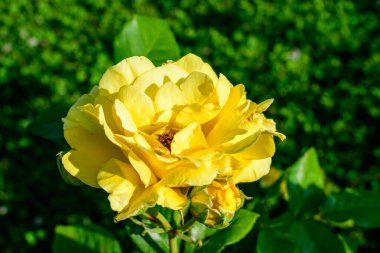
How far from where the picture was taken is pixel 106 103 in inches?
34.6

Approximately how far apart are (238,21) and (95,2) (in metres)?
1.02

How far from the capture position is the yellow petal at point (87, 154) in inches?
34.4

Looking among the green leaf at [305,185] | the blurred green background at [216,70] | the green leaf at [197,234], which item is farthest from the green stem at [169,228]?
the blurred green background at [216,70]

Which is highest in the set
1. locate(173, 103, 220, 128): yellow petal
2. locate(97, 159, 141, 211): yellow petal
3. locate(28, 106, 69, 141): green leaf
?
locate(173, 103, 220, 128): yellow petal

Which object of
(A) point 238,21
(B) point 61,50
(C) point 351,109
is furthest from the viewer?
(A) point 238,21

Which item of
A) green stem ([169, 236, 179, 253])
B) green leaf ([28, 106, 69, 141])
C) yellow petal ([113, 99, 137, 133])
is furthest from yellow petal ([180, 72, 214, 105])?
green leaf ([28, 106, 69, 141])

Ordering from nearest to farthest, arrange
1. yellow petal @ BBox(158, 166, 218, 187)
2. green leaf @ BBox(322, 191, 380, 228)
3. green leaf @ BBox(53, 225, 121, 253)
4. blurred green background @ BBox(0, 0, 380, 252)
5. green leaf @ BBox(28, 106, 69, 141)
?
yellow petal @ BBox(158, 166, 218, 187) → green leaf @ BBox(28, 106, 69, 141) → green leaf @ BBox(322, 191, 380, 228) → green leaf @ BBox(53, 225, 121, 253) → blurred green background @ BBox(0, 0, 380, 252)

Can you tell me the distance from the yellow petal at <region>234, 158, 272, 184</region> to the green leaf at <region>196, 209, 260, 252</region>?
242 mm

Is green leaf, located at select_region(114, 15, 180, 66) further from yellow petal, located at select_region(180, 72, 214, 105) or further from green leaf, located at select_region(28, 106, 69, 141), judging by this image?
yellow petal, located at select_region(180, 72, 214, 105)

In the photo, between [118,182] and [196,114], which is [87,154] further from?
[196,114]

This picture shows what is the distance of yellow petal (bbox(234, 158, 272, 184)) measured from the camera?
890mm

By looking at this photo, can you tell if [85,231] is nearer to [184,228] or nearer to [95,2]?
[184,228]

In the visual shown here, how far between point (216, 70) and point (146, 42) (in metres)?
1.74

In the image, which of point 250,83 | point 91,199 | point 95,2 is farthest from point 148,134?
point 95,2
